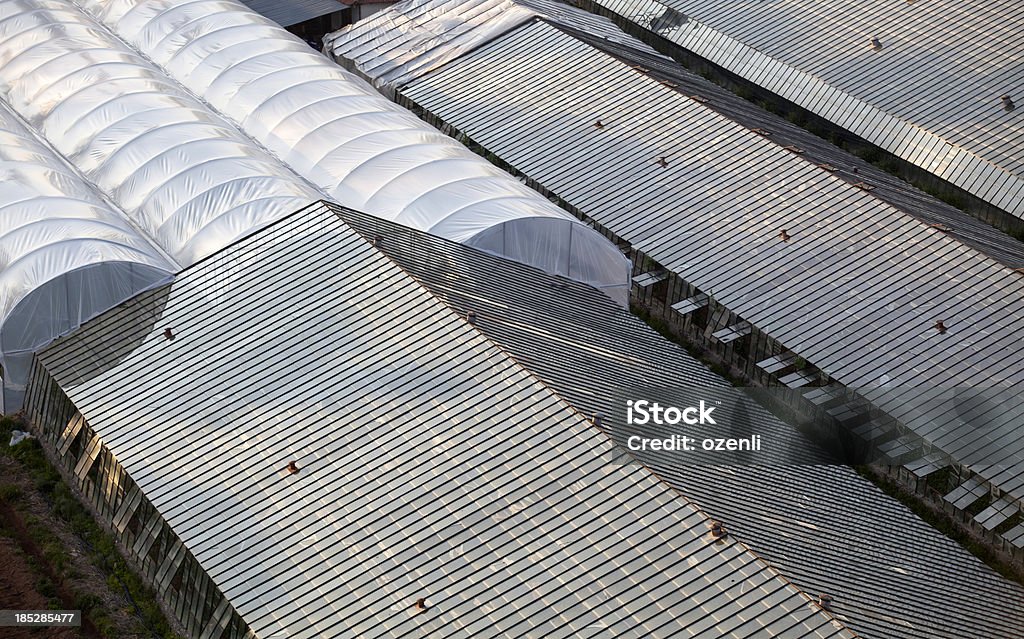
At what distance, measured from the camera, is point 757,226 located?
43594mm

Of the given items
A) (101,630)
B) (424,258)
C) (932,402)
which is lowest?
(101,630)

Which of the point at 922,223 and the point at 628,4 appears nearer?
the point at 922,223

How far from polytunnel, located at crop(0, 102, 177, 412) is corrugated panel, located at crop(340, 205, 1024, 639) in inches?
244

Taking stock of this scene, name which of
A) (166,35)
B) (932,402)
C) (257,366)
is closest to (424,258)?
(257,366)

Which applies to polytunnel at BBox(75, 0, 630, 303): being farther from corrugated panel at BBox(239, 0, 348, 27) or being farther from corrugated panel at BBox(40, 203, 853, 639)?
corrugated panel at BBox(239, 0, 348, 27)

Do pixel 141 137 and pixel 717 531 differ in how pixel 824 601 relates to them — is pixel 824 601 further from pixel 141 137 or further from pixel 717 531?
pixel 141 137

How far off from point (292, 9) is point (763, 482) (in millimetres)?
39685

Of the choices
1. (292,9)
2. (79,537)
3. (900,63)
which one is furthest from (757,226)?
(292,9)

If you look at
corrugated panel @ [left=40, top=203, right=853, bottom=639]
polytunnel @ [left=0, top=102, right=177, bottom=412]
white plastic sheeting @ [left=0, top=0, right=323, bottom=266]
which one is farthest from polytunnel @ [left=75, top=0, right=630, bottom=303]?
polytunnel @ [left=0, top=102, right=177, bottom=412]

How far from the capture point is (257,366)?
112ft

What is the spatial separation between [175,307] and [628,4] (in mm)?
31098

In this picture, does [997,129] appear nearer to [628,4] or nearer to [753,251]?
[753,251]

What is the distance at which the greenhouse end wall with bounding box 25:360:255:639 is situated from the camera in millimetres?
31375

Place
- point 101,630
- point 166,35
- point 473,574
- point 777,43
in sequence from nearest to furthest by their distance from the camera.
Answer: point 473,574
point 101,630
point 166,35
point 777,43
